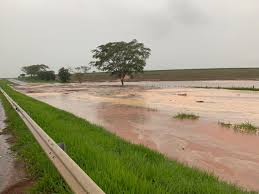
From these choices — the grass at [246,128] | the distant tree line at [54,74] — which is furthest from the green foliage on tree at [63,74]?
the grass at [246,128]

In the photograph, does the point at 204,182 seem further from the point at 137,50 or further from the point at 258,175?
the point at 137,50

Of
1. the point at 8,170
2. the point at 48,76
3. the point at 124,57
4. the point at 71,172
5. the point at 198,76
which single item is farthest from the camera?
the point at 48,76

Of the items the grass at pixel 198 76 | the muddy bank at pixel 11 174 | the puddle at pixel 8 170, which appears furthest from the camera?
the grass at pixel 198 76

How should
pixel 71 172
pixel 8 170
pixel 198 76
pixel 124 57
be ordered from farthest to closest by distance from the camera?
1. pixel 198 76
2. pixel 124 57
3. pixel 8 170
4. pixel 71 172

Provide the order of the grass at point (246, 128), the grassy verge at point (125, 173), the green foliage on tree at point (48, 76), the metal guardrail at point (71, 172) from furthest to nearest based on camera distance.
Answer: the green foliage on tree at point (48, 76) < the grass at point (246, 128) < the grassy verge at point (125, 173) < the metal guardrail at point (71, 172)

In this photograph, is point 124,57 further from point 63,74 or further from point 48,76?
point 48,76

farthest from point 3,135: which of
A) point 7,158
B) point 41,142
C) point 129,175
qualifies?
point 129,175

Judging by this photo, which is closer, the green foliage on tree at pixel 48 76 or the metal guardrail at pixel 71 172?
the metal guardrail at pixel 71 172

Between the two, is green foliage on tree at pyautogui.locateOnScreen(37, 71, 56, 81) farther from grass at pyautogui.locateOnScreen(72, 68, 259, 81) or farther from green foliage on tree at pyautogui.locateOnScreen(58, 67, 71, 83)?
green foliage on tree at pyautogui.locateOnScreen(58, 67, 71, 83)

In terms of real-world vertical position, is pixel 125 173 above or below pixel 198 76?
above

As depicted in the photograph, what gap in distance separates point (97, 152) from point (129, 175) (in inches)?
70.6

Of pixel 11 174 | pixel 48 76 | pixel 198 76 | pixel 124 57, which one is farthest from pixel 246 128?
pixel 48 76

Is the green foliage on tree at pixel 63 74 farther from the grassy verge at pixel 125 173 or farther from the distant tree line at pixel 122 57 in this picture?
the grassy verge at pixel 125 173

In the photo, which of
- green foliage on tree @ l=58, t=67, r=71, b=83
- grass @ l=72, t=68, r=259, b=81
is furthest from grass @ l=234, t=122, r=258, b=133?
green foliage on tree @ l=58, t=67, r=71, b=83
